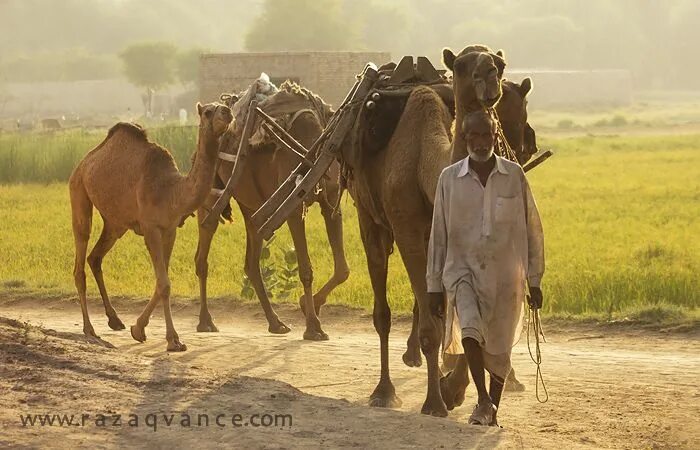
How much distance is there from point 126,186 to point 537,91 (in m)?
75.0

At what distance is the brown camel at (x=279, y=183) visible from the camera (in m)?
12.3

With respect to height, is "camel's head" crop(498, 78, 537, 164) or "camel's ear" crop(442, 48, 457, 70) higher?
"camel's ear" crop(442, 48, 457, 70)

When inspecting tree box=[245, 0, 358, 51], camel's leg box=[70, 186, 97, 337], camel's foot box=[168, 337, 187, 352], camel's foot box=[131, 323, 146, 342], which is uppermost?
tree box=[245, 0, 358, 51]

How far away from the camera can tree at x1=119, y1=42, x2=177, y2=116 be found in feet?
263

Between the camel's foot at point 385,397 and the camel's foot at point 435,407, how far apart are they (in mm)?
823

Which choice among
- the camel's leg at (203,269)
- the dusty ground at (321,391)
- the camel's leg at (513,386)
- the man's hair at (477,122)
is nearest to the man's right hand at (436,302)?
the dusty ground at (321,391)

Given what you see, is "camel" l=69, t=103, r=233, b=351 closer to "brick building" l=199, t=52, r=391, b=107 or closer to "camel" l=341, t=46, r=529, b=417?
"camel" l=341, t=46, r=529, b=417

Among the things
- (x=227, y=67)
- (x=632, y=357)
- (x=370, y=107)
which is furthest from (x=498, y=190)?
(x=227, y=67)

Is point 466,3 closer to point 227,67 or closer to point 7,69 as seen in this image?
point 7,69

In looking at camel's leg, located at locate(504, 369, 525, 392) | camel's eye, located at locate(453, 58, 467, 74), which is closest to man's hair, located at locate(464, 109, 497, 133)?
camel's eye, located at locate(453, 58, 467, 74)

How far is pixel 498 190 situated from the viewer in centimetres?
712

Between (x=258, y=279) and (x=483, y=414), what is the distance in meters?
5.90

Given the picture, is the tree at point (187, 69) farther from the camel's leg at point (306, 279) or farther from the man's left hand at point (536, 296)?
the man's left hand at point (536, 296)

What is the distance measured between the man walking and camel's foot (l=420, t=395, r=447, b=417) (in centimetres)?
95
